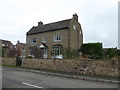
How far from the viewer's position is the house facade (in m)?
25.2

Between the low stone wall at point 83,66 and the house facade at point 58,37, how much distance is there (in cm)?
753

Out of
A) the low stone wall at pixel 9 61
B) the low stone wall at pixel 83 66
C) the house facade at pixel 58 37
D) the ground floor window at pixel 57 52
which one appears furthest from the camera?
the house facade at pixel 58 37

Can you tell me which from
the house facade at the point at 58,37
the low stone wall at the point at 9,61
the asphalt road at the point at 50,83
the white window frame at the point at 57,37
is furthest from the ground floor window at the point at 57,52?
the low stone wall at the point at 9,61

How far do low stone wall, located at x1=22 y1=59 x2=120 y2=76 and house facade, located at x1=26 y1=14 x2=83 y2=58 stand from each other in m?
7.53

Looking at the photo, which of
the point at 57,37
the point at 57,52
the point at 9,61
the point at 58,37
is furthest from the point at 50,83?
the point at 57,37

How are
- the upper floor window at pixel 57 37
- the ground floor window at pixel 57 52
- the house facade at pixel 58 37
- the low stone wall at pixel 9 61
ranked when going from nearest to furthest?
the ground floor window at pixel 57 52
the low stone wall at pixel 9 61
the house facade at pixel 58 37
the upper floor window at pixel 57 37

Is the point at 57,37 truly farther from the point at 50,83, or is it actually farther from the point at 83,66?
the point at 50,83

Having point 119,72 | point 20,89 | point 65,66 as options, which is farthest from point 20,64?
point 119,72

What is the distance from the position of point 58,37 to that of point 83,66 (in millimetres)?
15150

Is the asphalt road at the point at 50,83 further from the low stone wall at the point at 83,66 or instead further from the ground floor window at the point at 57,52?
the ground floor window at the point at 57,52

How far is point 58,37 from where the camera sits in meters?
26.6

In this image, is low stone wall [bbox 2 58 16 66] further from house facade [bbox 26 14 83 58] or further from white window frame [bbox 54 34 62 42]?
white window frame [bbox 54 34 62 42]

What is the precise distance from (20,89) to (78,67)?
805cm

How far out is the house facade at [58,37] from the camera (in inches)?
993
